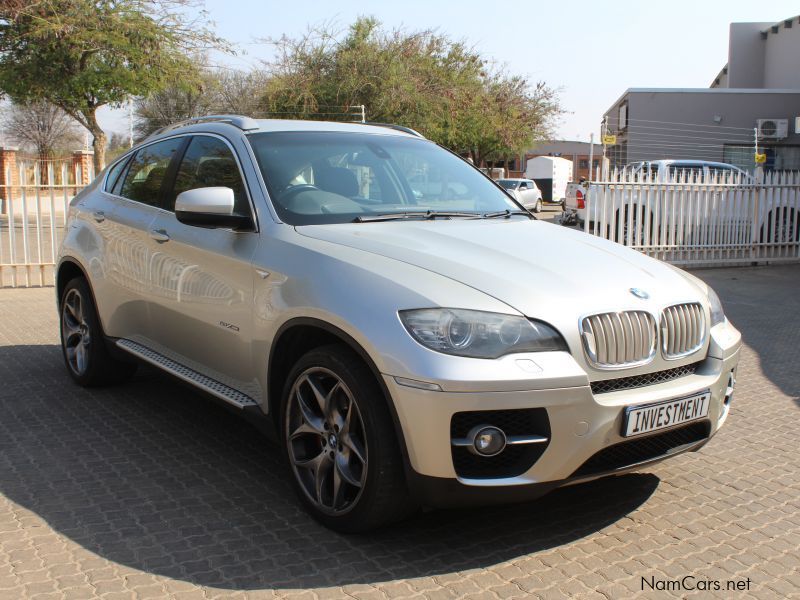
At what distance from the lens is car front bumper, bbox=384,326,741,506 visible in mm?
3031

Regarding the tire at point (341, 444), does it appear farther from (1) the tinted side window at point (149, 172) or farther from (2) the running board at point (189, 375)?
(1) the tinted side window at point (149, 172)

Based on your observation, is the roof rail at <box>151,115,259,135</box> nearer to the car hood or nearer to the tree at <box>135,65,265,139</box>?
the car hood

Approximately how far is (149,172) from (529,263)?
2855mm

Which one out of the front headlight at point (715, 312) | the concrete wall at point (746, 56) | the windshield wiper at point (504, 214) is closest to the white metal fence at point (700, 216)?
the windshield wiper at point (504, 214)

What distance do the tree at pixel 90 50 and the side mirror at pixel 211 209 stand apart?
58.8 ft

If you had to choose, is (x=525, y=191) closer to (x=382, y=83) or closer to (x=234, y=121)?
(x=382, y=83)

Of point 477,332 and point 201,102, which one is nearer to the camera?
point 477,332

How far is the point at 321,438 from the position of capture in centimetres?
359

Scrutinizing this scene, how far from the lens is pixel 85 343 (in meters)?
5.91

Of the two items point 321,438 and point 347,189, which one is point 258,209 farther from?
point 321,438

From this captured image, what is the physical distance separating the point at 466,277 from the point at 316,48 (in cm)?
2719

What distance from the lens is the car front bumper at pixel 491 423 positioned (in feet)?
9.95

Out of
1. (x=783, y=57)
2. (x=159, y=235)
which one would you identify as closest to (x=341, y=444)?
(x=159, y=235)

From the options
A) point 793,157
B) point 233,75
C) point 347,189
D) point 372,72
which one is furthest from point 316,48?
point 347,189
